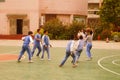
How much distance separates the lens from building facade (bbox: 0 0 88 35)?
5538 cm

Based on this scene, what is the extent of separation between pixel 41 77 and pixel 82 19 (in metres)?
47.8

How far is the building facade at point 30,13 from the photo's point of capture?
5538 centimetres

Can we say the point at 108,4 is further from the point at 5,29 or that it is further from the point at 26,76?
the point at 26,76

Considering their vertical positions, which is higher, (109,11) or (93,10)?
(93,10)

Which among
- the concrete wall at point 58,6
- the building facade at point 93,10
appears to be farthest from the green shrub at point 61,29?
the building facade at point 93,10

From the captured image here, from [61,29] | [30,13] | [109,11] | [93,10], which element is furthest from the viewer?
[93,10]

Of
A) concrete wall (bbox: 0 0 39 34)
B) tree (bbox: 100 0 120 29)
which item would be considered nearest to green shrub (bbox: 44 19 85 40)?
tree (bbox: 100 0 120 29)

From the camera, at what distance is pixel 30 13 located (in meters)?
55.5

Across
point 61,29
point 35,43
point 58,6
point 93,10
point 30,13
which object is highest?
point 58,6

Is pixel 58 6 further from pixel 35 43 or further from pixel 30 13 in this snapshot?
pixel 35 43

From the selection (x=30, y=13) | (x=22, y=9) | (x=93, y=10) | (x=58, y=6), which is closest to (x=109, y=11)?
(x=58, y=6)

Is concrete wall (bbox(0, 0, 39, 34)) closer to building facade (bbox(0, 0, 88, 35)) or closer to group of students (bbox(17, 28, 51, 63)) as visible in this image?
building facade (bbox(0, 0, 88, 35))

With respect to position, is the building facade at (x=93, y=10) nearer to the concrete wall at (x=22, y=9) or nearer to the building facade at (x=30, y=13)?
the building facade at (x=30, y=13)

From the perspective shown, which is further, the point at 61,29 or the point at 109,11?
the point at 61,29
